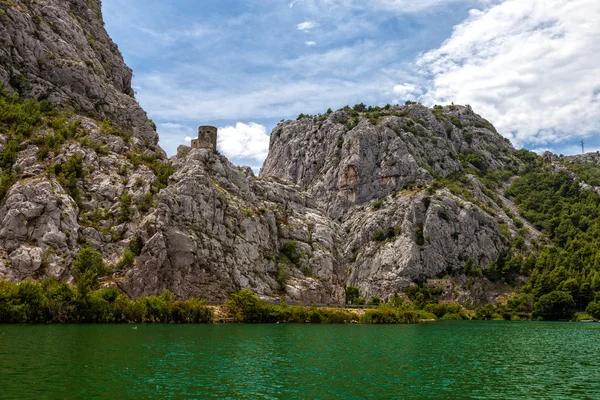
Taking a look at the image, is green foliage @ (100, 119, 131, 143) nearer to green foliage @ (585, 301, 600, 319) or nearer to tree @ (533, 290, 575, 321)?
tree @ (533, 290, 575, 321)

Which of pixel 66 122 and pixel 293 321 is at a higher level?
pixel 66 122

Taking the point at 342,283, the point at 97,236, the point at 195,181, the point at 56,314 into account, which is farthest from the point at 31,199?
the point at 342,283

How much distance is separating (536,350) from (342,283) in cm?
9639

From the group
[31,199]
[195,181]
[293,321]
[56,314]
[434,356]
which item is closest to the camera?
[434,356]

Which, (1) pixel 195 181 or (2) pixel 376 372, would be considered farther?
(1) pixel 195 181

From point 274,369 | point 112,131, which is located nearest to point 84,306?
point 274,369

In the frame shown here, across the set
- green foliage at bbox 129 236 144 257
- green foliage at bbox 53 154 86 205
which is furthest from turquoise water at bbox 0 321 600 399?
green foliage at bbox 53 154 86 205

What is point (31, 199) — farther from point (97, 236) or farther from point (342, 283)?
point (342, 283)

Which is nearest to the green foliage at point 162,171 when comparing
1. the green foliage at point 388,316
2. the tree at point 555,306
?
the green foliage at point 388,316

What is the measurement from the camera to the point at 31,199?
347 feet

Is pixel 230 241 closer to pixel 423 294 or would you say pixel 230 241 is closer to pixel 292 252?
pixel 292 252

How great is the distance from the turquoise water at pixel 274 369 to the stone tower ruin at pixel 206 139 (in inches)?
3736

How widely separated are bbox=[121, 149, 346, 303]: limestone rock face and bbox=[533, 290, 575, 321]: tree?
7135 centimetres

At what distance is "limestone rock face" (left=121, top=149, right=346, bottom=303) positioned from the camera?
389ft
